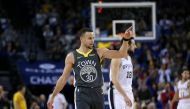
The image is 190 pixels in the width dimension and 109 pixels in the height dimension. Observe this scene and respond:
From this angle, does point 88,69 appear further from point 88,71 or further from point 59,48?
point 59,48

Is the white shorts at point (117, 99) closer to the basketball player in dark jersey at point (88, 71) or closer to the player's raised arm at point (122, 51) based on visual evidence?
the basketball player in dark jersey at point (88, 71)

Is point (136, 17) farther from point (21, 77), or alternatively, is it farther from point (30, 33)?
point (30, 33)

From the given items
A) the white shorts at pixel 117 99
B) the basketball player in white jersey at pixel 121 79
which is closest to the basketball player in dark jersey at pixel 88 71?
the basketball player in white jersey at pixel 121 79

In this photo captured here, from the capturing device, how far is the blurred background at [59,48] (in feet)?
67.4

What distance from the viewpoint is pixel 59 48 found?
2428cm

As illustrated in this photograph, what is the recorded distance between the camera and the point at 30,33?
85.4 ft

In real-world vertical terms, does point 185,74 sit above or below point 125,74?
below

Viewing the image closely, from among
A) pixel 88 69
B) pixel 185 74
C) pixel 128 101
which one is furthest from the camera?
pixel 185 74

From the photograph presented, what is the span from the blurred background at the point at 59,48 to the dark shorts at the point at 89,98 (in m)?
8.14

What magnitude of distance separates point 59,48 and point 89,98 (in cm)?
1443

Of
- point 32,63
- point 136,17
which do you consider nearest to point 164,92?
Answer: point 136,17

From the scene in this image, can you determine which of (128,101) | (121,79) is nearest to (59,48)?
(121,79)

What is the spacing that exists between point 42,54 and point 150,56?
191 inches

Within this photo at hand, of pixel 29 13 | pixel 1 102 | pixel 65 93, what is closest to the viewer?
pixel 1 102
